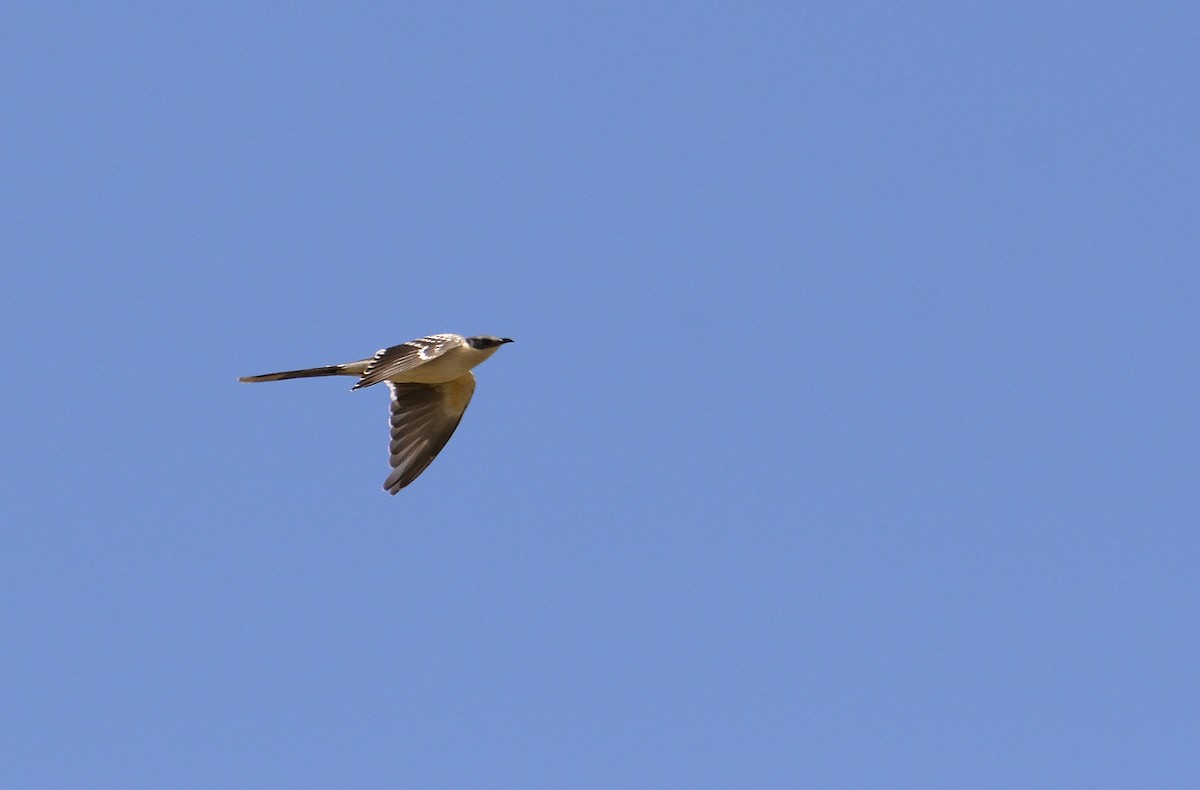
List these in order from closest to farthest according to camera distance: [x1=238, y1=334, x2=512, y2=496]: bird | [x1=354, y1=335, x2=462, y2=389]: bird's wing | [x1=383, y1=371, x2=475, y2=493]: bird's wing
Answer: [x1=354, y1=335, x2=462, y2=389]: bird's wing → [x1=238, y1=334, x2=512, y2=496]: bird → [x1=383, y1=371, x2=475, y2=493]: bird's wing

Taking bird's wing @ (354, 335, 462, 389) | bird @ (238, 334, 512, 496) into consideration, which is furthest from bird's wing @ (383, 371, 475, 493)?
bird's wing @ (354, 335, 462, 389)

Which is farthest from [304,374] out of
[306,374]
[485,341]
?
[485,341]

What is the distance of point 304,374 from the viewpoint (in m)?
19.4

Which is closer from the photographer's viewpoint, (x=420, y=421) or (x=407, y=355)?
(x=407, y=355)

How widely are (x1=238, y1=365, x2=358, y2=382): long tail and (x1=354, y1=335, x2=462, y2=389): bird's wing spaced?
538 mm

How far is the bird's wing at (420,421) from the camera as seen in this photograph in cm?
1883

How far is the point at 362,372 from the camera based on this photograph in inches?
739

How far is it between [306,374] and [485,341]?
2.29 meters

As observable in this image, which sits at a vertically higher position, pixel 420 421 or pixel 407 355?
pixel 407 355

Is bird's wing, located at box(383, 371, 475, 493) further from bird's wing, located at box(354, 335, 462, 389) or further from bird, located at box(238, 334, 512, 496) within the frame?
bird's wing, located at box(354, 335, 462, 389)

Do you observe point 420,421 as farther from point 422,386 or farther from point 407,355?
point 407,355

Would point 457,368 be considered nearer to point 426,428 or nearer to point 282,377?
point 426,428

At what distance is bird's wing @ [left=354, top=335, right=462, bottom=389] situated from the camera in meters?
17.3

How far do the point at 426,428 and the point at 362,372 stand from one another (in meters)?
1.00
